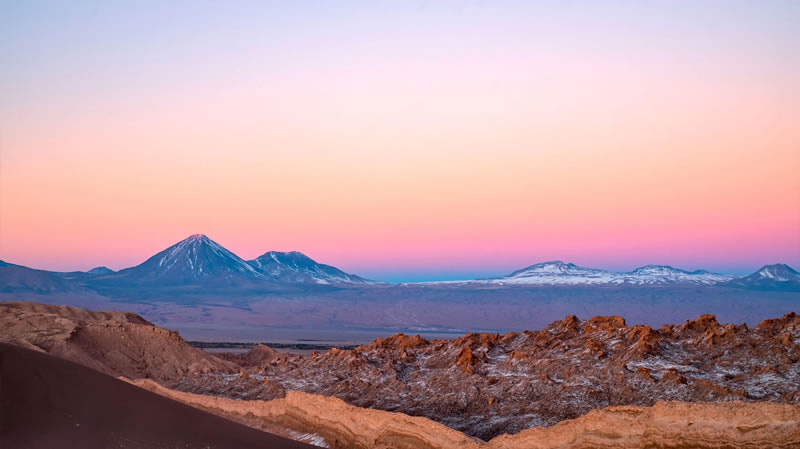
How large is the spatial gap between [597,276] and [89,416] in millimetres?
106430

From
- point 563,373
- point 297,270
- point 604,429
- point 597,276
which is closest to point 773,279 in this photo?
point 597,276

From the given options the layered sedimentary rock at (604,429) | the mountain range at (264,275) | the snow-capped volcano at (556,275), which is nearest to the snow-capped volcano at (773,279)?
the mountain range at (264,275)

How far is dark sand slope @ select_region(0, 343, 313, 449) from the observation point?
1058cm

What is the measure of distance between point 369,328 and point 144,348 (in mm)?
50887

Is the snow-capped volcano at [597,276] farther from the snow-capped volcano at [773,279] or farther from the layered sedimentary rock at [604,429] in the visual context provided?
the layered sedimentary rock at [604,429]

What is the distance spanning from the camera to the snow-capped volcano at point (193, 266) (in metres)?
121

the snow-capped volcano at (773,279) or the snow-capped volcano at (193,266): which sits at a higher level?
the snow-capped volcano at (193,266)

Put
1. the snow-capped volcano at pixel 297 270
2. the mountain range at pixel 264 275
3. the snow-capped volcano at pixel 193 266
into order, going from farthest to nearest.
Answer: the snow-capped volcano at pixel 297 270, the snow-capped volcano at pixel 193 266, the mountain range at pixel 264 275

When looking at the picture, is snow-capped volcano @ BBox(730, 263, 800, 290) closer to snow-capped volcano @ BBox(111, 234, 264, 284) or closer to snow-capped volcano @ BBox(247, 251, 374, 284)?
snow-capped volcano @ BBox(247, 251, 374, 284)

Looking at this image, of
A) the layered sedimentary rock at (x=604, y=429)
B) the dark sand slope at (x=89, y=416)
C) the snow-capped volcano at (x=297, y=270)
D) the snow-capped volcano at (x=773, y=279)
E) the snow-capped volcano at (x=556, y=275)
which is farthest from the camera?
the snow-capped volcano at (x=297, y=270)

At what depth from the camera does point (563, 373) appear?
12.6m

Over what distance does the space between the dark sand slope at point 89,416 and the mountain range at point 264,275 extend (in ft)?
294

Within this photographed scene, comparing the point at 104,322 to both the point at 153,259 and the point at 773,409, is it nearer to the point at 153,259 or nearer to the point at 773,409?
the point at 773,409

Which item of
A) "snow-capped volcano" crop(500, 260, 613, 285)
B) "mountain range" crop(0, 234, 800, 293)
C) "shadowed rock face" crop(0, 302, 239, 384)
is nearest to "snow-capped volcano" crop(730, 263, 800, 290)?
"mountain range" crop(0, 234, 800, 293)
